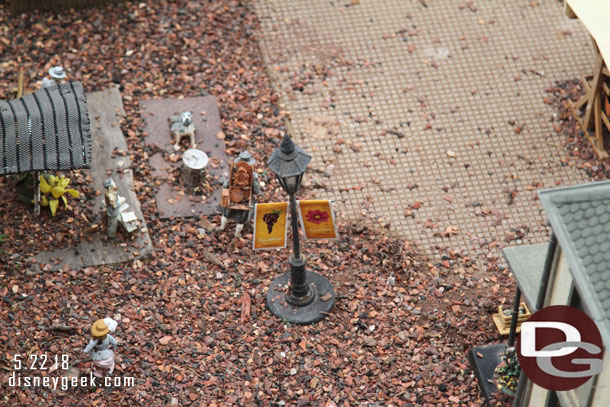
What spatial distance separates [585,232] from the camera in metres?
8.40

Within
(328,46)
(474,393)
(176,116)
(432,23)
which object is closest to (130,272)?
(176,116)

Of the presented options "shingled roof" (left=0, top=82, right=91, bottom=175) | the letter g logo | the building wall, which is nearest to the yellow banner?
"shingled roof" (left=0, top=82, right=91, bottom=175)

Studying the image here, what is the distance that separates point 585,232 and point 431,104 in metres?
7.72

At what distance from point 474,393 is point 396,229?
10.4 feet

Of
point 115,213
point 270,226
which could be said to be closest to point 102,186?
point 115,213

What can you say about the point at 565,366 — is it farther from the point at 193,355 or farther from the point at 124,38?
the point at 124,38

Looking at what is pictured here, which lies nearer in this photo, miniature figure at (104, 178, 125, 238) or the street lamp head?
the street lamp head

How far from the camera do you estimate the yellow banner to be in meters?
12.2

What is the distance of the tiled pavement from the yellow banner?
5.86ft

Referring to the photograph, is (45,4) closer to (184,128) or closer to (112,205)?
(184,128)

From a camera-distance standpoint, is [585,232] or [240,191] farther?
[240,191]

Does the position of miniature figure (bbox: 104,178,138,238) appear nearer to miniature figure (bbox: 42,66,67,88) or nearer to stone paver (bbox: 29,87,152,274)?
stone paver (bbox: 29,87,152,274)

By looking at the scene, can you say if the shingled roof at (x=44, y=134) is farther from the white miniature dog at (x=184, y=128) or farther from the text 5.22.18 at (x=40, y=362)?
the text 5.22.18 at (x=40, y=362)

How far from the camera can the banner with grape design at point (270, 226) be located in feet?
40.5
